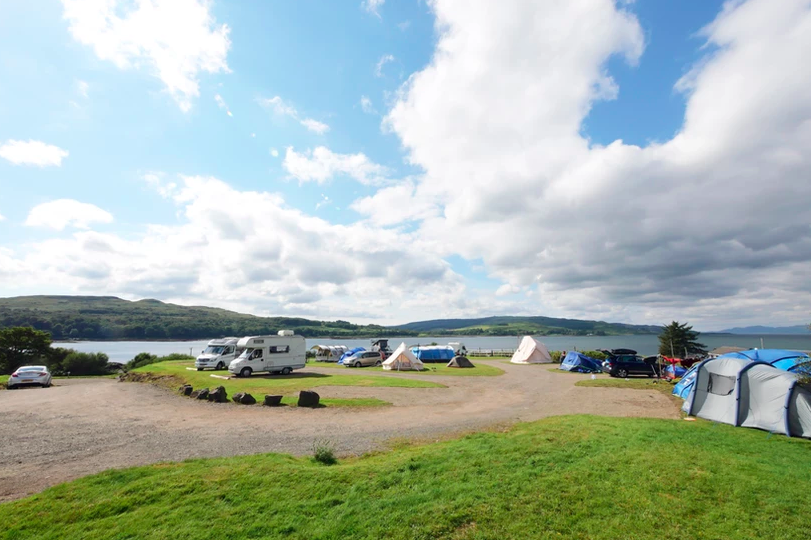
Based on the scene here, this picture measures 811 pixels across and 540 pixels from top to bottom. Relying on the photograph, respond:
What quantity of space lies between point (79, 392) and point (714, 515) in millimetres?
29530

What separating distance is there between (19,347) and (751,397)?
5817 centimetres

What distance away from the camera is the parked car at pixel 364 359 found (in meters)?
39.5

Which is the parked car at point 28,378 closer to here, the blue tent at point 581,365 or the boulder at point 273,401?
the boulder at point 273,401

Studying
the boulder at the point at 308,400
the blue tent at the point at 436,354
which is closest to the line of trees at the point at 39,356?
the blue tent at the point at 436,354

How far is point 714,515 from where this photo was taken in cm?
558

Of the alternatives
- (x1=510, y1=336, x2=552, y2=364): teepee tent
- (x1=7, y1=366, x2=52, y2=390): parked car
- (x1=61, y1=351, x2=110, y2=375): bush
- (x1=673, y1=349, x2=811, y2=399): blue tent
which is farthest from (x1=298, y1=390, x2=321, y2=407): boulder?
(x1=61, y1=351, x2=110, y2=375): bush

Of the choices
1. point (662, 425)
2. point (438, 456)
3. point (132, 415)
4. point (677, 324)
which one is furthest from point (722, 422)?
point (677, 324)

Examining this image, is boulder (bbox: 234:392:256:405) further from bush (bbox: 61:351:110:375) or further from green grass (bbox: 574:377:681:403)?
bush (bbox: 61:351:110:375)

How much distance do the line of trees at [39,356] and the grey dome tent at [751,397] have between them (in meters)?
52.8

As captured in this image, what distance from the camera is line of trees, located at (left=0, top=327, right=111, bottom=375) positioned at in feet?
129

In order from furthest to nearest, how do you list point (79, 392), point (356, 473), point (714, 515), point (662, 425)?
point (79, 392) < point (662, 425) < point (356, 473) < point (714, 515)

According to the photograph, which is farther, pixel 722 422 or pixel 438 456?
pixel 722 422

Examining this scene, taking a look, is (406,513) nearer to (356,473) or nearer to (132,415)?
(356,473)

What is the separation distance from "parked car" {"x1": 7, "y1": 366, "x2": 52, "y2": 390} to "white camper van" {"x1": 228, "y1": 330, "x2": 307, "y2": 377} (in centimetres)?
1251
